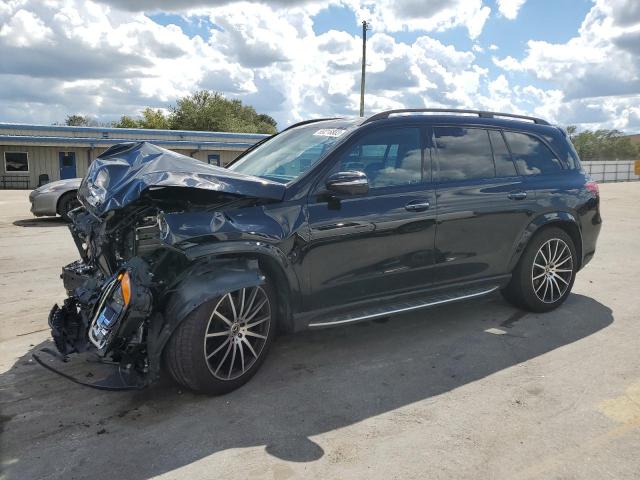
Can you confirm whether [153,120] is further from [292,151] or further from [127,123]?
[292,151]

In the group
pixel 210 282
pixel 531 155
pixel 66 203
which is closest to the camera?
pixel 210 282

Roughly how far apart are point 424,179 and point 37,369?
10.9ft

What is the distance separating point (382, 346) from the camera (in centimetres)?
445

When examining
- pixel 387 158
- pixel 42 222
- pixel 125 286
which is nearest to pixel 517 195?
pixel 387 158

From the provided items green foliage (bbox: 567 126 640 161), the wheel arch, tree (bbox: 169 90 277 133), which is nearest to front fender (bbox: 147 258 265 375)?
the wheel arch

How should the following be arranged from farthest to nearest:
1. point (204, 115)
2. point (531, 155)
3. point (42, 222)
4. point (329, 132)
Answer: point (204, 115) → point (42, 222) → point (531, 155) → point (329, 132)

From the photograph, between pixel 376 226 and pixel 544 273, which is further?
pixel 544 273

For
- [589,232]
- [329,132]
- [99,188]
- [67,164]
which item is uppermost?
[67,164]

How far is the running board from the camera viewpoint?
3.94 meters

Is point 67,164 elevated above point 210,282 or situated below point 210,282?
above

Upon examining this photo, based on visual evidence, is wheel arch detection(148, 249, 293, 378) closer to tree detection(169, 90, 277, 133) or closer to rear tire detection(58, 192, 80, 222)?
rear tire detection(58, 192, 80, 222)

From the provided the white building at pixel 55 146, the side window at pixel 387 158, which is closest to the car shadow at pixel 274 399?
the side window at pixel 387 158

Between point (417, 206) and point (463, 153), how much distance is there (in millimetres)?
809

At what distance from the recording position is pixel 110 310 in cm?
331
